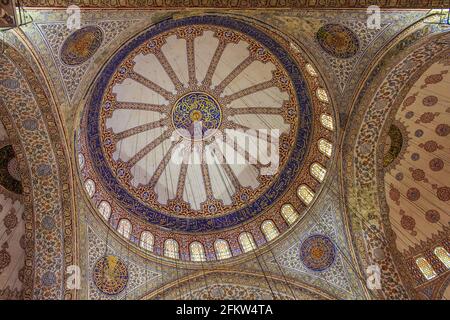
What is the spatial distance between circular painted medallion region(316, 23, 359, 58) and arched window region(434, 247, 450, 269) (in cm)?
483

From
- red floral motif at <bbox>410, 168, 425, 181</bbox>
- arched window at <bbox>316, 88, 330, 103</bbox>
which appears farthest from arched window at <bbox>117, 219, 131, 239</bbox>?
red floral motif at <bbox>410, 168, 425, 181</bbox>

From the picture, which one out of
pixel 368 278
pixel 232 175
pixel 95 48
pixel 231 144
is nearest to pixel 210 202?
pixel 232 175

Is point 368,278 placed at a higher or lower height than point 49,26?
lower

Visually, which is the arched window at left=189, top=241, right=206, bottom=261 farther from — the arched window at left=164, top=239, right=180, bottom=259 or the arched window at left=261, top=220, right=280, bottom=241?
the arched window at left=261, top=220, right=280, bottom=241

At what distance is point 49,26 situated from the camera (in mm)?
6547

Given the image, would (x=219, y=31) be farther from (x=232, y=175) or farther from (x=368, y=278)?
(x=368, y=278)

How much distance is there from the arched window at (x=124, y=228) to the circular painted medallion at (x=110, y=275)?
81cm

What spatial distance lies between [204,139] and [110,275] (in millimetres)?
5256

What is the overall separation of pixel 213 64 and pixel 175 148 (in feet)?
9.92

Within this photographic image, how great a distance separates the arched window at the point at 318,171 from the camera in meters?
10.3

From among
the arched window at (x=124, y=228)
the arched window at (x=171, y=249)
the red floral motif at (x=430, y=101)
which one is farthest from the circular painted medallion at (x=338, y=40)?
the arched window at (x=124, y=228)

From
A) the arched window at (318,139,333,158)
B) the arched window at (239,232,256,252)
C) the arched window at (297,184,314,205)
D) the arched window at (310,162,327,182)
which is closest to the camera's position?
the arched window at (318,139,333,158)

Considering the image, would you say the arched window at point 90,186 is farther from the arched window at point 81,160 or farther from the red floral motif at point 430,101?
the red floral motif at point 430,101

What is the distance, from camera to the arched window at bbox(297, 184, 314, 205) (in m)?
10.6
